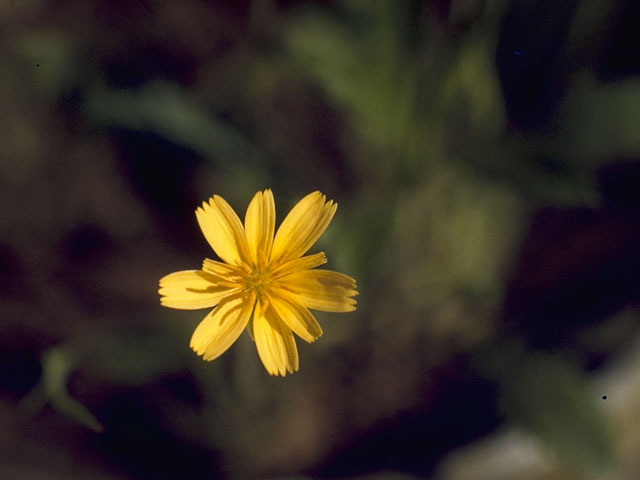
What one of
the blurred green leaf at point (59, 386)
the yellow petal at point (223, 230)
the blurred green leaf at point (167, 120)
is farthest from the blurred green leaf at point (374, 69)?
the blurred green leaf at point (59, 386)

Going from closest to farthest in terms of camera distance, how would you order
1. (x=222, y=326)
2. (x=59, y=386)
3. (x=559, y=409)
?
(x=222, y=326), (x=59, y=386), (x=559, y=409)

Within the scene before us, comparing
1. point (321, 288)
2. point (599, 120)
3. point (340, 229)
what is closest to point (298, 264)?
point (321, 288)

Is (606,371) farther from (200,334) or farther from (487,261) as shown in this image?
(200,334)

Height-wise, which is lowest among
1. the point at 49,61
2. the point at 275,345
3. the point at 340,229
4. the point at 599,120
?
the point at 275,345

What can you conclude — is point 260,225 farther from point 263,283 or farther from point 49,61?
point 49,61

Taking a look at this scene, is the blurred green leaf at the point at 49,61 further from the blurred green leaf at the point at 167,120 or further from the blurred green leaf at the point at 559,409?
the blurred green leaf at the point at 559,409
